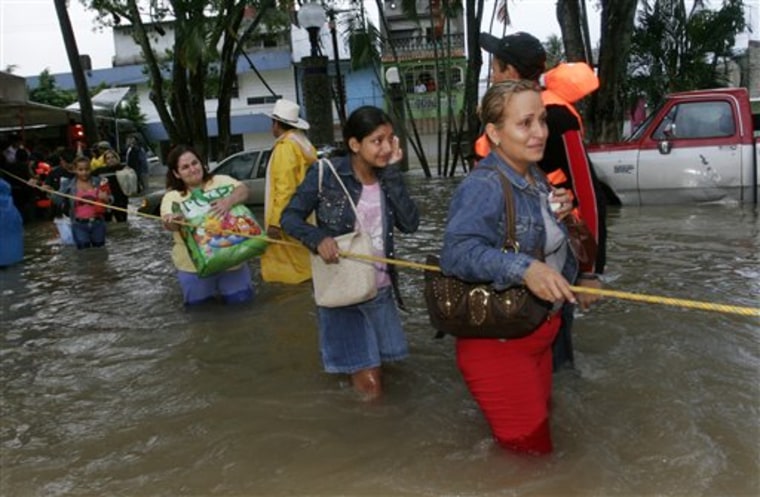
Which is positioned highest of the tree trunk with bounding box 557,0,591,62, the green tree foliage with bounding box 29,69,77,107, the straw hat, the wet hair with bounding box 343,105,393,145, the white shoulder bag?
the green tree foliage with bounding box 29,69,77,107

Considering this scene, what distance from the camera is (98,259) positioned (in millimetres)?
9531

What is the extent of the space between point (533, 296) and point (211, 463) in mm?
1685

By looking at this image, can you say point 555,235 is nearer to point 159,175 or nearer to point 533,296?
point 533,296

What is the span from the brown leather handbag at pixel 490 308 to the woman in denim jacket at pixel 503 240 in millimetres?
45

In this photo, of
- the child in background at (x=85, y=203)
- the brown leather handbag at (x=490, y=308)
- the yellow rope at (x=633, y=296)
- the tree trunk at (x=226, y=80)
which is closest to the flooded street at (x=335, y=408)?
the yellow rope at (x=633, y=296)

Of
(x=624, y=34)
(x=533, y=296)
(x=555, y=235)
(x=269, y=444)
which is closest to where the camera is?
(x=533, y=296)

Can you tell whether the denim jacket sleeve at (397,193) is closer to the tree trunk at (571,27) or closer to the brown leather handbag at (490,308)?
the brown leather handbag at (490,308)

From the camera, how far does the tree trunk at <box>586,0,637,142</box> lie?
→ 1257 centimetres

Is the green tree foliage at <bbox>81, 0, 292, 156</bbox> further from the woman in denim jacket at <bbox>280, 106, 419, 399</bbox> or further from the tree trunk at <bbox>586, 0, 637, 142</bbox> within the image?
the woman in denim jacket at <bbox>280, 106, 419, 399</bbox>

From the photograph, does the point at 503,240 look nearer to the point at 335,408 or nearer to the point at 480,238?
the point at 480,238

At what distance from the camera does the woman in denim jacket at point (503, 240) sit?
251 centimetres

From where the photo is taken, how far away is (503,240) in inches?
102

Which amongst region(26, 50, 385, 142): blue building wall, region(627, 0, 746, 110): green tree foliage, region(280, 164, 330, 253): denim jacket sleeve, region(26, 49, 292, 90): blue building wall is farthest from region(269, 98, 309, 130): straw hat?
region(26, 49, 292, 90): blue building wall

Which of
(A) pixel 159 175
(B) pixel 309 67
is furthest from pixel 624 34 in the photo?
(A) pixel 159 175
